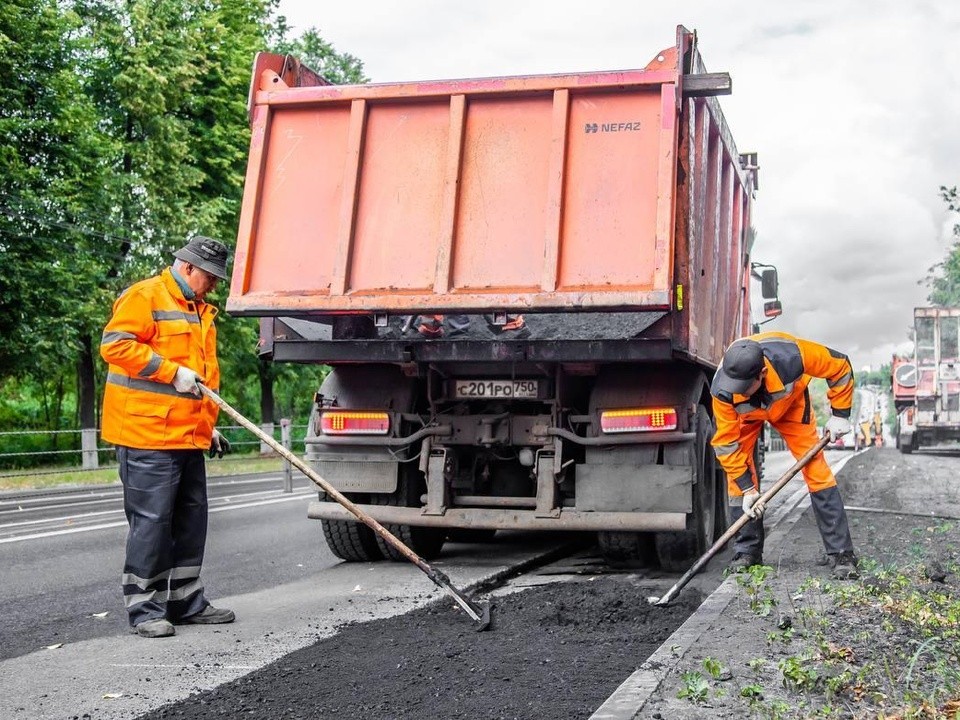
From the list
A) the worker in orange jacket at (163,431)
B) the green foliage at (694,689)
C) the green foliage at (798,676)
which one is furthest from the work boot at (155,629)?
the green foliage at (798,676)

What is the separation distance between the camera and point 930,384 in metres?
26.7

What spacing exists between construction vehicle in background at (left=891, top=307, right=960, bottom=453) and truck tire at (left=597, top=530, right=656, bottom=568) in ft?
71.7

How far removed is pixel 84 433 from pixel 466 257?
595 inches

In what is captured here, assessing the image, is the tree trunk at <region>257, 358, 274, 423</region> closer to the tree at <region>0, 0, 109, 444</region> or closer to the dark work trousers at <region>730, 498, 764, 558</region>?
the tree at <region>0, 0, 109, 444</region>

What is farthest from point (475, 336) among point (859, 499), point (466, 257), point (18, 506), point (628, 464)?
point (18, 506)

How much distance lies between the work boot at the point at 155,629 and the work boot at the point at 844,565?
3.37m

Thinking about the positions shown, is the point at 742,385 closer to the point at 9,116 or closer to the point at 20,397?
the point at 9,116

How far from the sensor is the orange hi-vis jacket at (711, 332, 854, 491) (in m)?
6.21

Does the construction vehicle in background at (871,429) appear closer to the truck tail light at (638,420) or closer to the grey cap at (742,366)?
the truck tail light at (638,420)

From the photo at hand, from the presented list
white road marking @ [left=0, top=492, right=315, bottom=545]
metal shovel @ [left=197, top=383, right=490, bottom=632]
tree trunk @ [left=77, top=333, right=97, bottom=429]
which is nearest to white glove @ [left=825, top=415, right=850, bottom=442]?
metal shovel @ [left=197, top=383, right=490, bottom=632]

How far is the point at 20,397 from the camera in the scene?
1304 inches

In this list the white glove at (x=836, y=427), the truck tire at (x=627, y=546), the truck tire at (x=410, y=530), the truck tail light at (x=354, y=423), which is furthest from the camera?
the truck tire at (x=410, y=530)

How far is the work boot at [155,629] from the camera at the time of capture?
4.97 m

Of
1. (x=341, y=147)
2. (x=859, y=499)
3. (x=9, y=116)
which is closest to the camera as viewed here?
(x=341, y=147)
